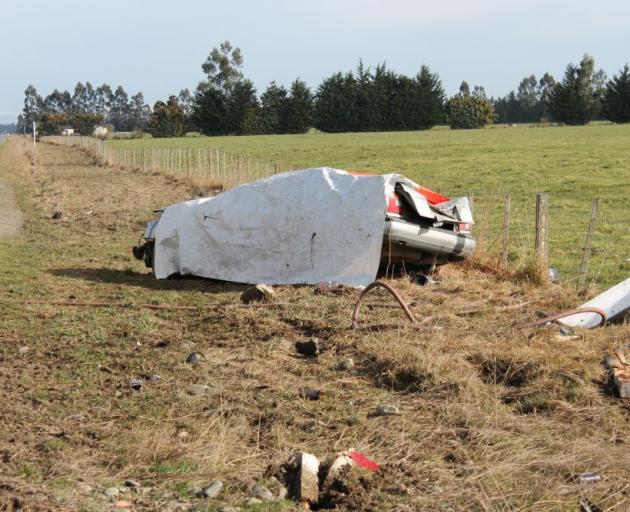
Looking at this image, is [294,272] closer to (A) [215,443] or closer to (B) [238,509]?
(A) [215,443]

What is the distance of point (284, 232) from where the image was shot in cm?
1062

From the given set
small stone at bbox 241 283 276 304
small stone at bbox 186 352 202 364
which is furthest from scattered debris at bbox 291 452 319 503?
small stone at bbox 241 283 276 304

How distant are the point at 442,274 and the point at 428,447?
232 inches

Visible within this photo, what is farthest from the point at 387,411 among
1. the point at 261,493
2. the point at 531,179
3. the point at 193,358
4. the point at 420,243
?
the point at 531,179

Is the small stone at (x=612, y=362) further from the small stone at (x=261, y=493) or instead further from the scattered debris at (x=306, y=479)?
the small stone at (x=261, y=493)

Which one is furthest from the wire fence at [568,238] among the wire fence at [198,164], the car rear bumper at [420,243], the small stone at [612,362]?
the wire fence at [198,164]

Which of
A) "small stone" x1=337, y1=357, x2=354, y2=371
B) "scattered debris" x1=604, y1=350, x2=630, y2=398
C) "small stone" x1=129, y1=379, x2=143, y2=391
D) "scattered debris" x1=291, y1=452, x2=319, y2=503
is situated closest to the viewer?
"scattered debris" x1=291, y1=452, x2=319, y2=503

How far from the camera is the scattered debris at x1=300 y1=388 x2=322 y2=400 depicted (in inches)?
233

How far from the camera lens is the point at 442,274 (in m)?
10.7

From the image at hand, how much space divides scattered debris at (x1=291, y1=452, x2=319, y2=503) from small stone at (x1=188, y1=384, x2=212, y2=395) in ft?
5.31

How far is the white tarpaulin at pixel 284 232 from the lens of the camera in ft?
33.0

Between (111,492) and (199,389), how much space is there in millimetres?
1753

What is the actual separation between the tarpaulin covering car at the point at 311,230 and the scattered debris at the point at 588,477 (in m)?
5.59

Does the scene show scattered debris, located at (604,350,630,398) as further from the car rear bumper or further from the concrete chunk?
the car rear bumper
